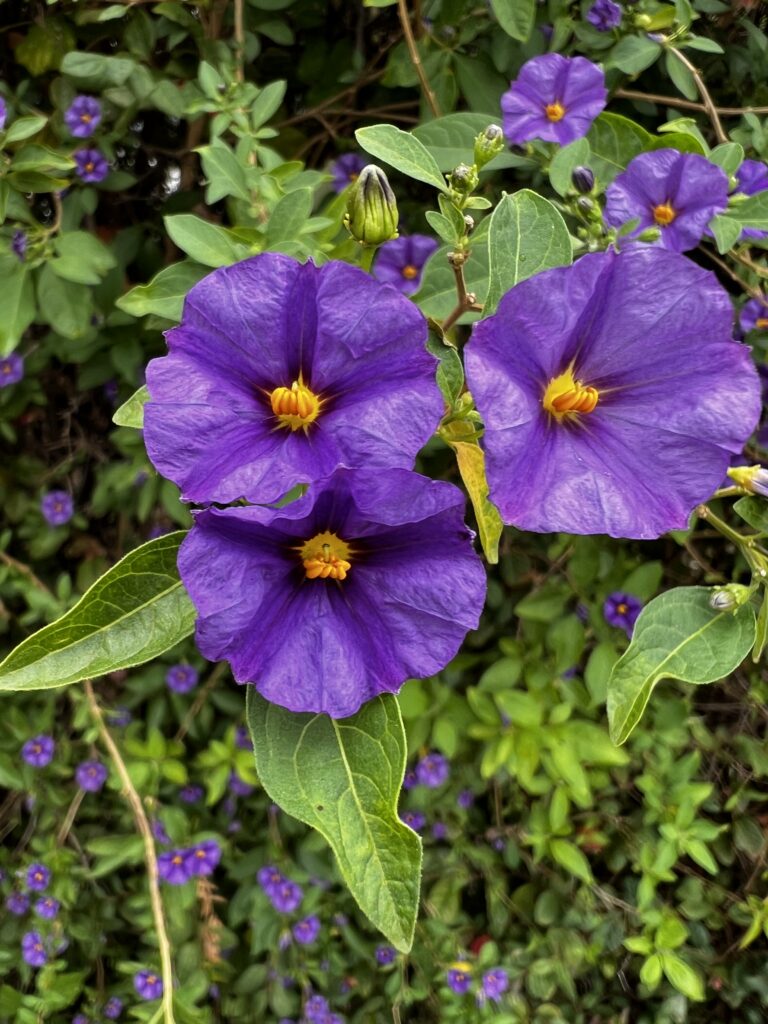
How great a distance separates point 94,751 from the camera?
160cm

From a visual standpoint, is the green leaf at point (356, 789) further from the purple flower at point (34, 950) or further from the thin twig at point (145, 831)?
the purple flower at point (34, 950)

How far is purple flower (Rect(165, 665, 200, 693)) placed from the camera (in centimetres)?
165

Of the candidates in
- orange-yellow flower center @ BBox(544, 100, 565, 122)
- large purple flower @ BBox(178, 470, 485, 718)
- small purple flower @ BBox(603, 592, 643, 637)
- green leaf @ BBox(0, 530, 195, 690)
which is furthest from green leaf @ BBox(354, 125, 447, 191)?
A: small purple flower @ BBox(603, 592, 643, 637)

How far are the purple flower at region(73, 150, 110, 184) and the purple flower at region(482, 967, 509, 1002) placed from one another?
1652 millimetres

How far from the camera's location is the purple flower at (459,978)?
164 cm

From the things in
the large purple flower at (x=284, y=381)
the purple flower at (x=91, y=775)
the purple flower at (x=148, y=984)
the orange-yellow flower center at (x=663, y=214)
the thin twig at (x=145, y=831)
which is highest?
the large purple flower at (x=284, y=381)

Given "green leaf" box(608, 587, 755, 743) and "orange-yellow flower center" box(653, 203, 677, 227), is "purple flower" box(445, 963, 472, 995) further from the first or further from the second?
"orange-yellow flower center" box(653, 203, 677, 227)

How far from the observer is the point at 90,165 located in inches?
55.1

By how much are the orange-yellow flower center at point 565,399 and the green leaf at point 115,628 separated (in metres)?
0.38

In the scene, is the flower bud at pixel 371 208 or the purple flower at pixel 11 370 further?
the purple flower at pixel 11 370

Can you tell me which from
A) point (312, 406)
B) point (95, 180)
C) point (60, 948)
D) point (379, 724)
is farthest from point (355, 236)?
point (60, 948)

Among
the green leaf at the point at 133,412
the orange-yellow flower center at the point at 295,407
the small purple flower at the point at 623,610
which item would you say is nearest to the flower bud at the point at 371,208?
the orange-yellow flower center at the point at 295,407

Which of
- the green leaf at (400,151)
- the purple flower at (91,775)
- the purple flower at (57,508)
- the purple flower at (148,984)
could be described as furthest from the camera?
the purple flower at (57,508)

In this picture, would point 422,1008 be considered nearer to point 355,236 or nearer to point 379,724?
point 379,724
